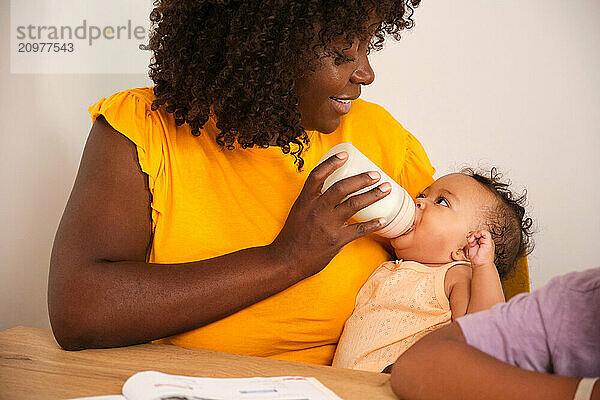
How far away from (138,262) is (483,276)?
26.7 inches

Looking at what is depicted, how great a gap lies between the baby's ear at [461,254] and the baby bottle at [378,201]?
177 millimetres

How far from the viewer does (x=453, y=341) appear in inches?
32.9

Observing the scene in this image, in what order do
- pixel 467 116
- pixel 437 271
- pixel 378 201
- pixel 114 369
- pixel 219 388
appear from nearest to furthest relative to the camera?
pixel 219 388
pixel 114 369
pixel 378 201
pixel 437 271
pixel 467 116

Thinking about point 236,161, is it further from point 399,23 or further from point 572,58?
point 572,58

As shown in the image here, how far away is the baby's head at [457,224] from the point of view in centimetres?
155

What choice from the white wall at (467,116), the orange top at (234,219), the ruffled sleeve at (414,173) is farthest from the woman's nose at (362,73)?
the white wall at (467,116)

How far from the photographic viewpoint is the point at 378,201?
1.35m

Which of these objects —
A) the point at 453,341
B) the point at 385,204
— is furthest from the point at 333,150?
the point at 453,341

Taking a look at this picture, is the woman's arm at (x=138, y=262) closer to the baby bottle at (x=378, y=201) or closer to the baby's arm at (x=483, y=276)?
the baby bottle at (x=378, y=201)

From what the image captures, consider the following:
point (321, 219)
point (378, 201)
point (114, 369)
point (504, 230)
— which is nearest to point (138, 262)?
point (114, 369)

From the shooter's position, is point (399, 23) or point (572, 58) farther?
point (572, 58)

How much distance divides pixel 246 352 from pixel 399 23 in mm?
759

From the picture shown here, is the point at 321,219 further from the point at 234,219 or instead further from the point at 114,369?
the point at 114,369

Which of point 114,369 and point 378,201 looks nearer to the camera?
point 114,369
